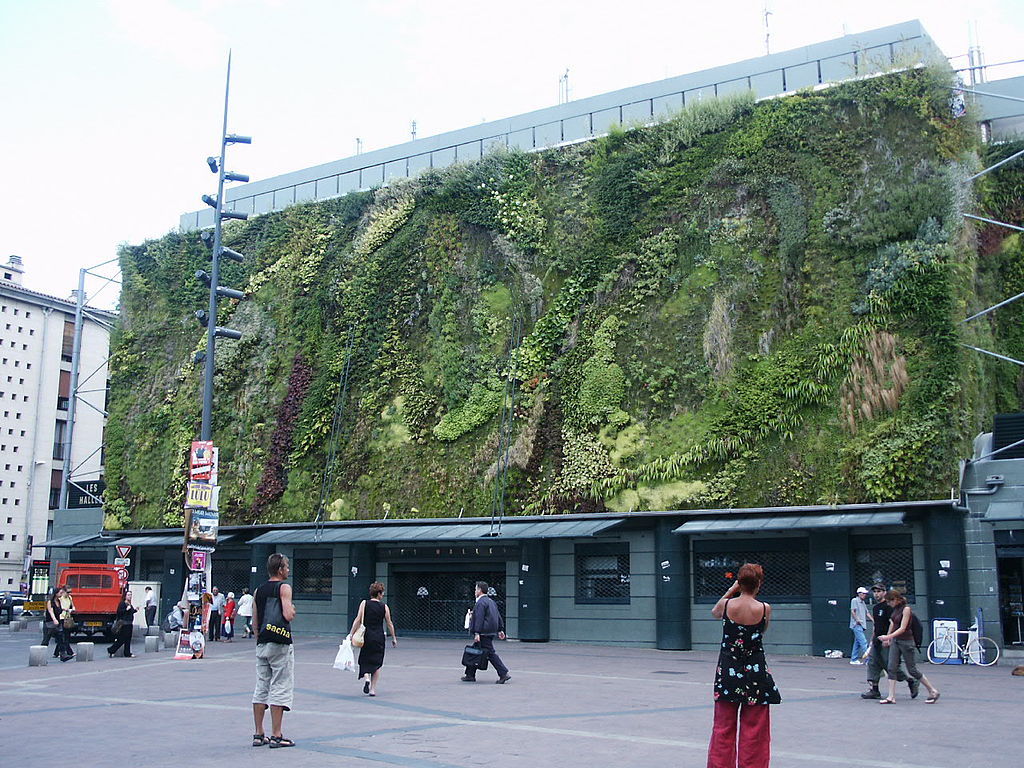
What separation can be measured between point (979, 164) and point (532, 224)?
12.2m

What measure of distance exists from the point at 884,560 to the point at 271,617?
1643 centimetres

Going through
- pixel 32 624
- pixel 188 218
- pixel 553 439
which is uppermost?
pixel 188 218

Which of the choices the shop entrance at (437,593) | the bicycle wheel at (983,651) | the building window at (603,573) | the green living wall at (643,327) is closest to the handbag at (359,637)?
the green living wall at (643,327)

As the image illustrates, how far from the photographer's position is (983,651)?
20.2m

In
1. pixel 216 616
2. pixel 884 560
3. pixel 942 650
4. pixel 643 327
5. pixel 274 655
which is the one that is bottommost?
pixel 942 650

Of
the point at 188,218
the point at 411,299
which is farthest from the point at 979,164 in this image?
the point at 188,218

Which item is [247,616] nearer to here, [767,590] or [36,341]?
[767,590]

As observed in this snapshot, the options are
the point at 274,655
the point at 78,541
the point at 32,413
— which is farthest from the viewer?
the point at 32,413

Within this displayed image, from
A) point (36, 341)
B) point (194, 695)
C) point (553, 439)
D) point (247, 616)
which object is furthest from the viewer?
point (36, 341)

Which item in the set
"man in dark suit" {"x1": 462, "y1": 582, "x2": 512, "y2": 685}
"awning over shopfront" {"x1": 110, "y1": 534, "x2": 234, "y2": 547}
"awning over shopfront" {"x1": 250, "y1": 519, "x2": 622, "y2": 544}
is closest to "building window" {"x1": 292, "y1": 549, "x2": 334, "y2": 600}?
"awning over shopfront" {"x1": 250, "y1": 519, "x2": 622, "y2": 544}

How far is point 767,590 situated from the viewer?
23.5m

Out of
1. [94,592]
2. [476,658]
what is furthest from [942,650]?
[94,592]

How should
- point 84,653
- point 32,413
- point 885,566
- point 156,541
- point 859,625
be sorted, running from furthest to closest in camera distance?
1. point 32,413
2. point 156,541
3. point 885,566
4. point 84,653
5. point 859,625

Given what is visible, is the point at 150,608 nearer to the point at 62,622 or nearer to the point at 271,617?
the point at 62,622
